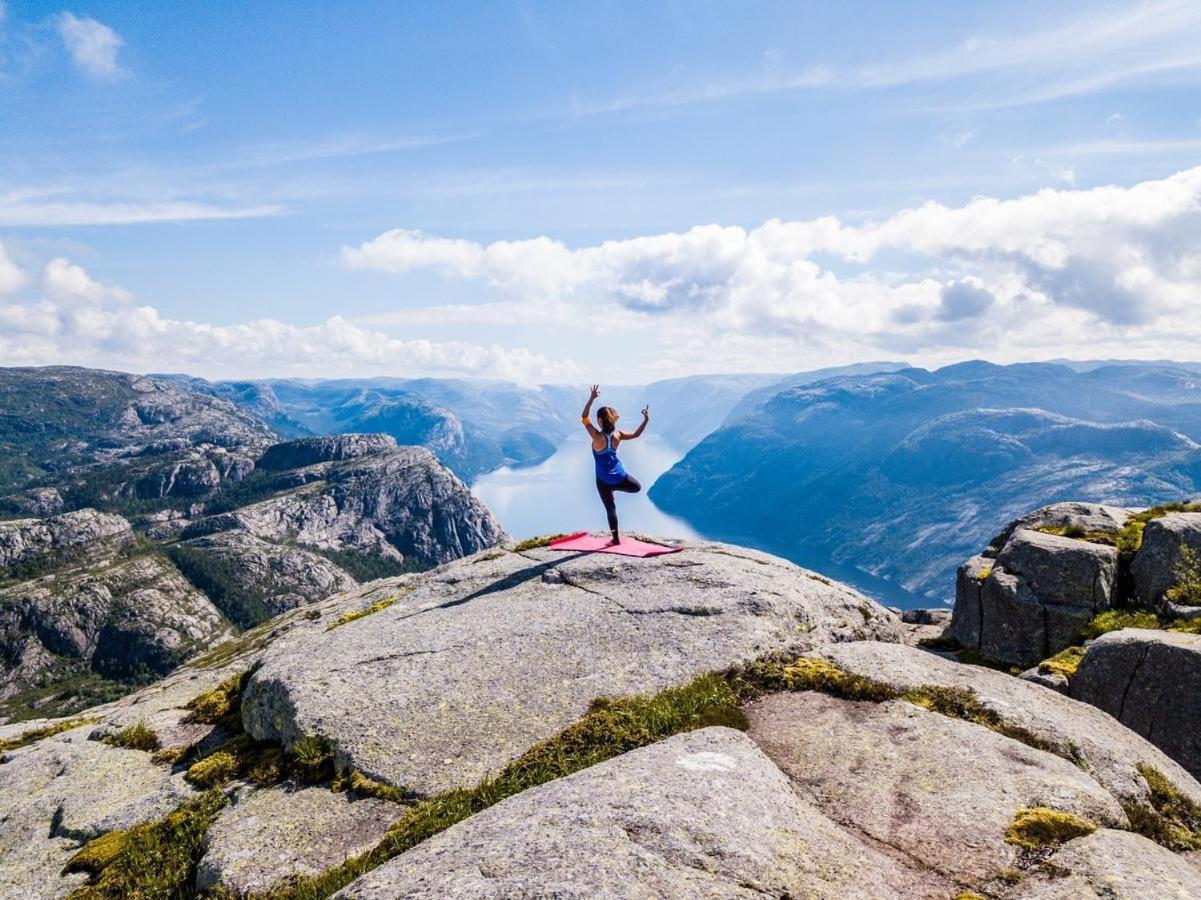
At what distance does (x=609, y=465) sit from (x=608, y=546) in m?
3.03

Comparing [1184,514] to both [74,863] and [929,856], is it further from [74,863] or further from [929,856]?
[74,863]

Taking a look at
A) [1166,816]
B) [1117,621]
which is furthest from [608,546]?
[1117,621]

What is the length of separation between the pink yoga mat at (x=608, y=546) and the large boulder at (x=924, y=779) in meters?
9.87

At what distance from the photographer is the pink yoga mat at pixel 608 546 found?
22.1 m

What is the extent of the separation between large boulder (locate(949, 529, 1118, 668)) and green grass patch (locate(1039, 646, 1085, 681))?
3.64 m

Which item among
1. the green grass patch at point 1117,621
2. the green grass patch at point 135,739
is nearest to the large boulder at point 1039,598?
the green grass patch at point 1117,621

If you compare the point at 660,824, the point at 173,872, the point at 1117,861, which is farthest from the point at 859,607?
the point at 173,872

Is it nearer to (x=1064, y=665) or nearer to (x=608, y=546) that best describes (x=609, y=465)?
(x=608, y=546)

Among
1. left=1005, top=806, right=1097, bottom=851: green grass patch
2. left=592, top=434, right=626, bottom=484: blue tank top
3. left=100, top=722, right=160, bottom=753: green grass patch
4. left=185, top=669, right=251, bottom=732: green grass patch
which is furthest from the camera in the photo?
left=592, top=434, right=626, bottom=484: blue tank top

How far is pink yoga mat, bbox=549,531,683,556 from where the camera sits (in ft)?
72.5

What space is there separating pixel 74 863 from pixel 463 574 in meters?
13.2

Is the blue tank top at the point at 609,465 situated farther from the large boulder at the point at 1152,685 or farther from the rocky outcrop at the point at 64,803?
the large boulder at the point at 1152,685

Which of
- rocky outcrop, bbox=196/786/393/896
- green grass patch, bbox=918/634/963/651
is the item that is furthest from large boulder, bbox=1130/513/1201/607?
rocky outcrop, bbox=196/786/393/896

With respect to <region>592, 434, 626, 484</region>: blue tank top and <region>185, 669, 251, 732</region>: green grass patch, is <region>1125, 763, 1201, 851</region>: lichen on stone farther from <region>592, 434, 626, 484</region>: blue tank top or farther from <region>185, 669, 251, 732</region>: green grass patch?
<region>185, 669, 251, 732</region>: green grass patch
